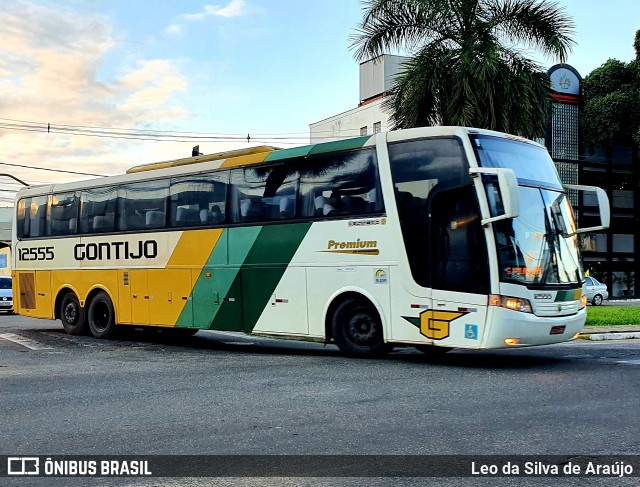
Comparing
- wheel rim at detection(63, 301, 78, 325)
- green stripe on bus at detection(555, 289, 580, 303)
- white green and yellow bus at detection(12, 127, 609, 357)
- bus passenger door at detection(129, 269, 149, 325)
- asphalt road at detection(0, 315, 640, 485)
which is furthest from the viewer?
wheel rim at detection(63, 301, 78, 325)

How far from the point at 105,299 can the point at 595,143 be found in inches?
1312

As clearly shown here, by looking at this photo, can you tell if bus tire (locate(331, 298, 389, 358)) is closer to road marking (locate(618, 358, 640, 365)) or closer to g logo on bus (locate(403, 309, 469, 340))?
g logo on bus (locate(403, 309, 469, 340))

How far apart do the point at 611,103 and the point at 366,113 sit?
15.8 meters

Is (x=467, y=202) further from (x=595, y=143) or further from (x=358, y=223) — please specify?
(x=595, y=143)

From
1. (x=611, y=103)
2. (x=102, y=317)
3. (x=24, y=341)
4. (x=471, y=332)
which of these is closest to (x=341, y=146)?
(x=471, y=332)

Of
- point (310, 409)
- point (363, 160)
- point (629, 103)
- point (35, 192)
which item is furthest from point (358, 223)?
point (629, 103)

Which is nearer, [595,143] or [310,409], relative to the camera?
[310,409]

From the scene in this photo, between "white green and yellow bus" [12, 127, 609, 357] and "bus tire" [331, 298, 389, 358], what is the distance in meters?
0.02

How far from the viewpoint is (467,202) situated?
11.3 m

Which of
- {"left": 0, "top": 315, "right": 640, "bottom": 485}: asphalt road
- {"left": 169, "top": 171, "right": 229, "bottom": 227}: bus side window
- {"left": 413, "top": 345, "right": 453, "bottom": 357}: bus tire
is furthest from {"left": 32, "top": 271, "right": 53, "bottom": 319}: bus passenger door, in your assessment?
{"left": 413, "top": 345, "right": 453, "bottom": 357}: bus tire

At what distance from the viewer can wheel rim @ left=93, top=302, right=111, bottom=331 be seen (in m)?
17.7

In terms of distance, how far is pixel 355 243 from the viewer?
498 inches

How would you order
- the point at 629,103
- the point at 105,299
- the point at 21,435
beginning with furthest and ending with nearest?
the point at 629,103
the point at 105,299
the point at 21,435

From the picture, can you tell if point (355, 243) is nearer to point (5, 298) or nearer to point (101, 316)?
point (101, 316)
